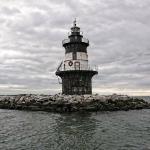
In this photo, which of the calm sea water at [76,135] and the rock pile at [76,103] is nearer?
the calm sea water at [76,135]

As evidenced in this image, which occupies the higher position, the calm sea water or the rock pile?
the rock pile

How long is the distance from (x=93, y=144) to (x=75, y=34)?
23.7m

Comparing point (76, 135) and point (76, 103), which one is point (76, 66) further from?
point (76, 135)

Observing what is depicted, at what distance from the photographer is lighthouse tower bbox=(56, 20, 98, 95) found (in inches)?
1458

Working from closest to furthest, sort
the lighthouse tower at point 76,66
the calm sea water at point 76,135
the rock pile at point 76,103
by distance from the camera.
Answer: the calm sea water at point 76,135 < the rock pile at point 76,103 < the lighthouse tower at point 76,66

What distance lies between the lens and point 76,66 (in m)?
37.0

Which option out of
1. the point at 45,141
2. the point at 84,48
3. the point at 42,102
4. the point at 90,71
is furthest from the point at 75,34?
the point at 45,141

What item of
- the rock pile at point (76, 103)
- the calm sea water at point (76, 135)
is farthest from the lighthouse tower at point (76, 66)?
the calm sea water at point (76, 135)

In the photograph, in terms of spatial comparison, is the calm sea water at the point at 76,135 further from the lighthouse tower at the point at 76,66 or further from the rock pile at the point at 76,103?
the lighthouse tower at the point at 76,66

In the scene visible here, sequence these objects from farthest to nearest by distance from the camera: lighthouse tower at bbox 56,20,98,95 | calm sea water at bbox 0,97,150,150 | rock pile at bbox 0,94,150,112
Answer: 1. lighthouse tower at bbox 56,20,98,95
2. rock pile at bbox 0,94,150,112
3. calm sea water at bbox 0,97,150,150

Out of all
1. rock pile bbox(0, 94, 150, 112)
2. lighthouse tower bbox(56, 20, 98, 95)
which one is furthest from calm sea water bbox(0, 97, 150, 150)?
lighthouse tower bbox(56, 20, 98, 95)

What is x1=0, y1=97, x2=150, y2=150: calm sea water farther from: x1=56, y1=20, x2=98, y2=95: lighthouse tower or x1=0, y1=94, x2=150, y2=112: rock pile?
x1=56, y1=20, x2=98, y2=95: lighthouse tower

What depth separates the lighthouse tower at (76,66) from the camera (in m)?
37.0

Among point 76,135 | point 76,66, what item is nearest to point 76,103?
point 76,66
